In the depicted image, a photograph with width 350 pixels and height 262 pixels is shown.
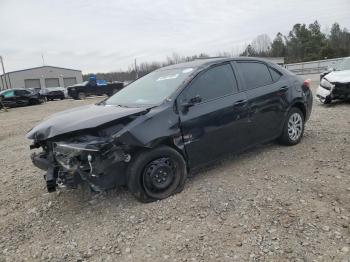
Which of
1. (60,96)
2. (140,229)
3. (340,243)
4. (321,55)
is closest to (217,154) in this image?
(140,229)

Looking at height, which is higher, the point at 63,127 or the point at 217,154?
the point at 63,127

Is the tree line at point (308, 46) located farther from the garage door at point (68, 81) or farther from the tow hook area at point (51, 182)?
the tow hook area at point (51, 182)

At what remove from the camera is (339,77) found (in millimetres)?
9445

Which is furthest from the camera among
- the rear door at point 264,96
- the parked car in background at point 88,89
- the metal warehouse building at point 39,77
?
the metal warehouse building at point 39,77

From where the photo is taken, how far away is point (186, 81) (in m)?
4.25

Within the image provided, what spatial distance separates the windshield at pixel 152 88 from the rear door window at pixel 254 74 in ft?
3.02

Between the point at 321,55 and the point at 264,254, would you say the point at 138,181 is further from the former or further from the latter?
the point at 321,55

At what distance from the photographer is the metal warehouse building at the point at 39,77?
54.5 m

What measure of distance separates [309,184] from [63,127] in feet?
9.70

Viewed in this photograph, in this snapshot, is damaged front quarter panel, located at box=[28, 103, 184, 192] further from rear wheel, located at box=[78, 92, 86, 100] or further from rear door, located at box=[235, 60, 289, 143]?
rear wheel, located at box=[78, 92, 86, 100]

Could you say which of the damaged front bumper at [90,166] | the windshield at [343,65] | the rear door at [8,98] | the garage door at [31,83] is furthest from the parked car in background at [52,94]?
the damaged front bumper at [90,166]

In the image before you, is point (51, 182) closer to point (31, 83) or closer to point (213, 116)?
point (213, 116)

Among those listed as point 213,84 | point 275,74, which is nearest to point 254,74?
point 275,74

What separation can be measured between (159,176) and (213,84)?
1495mm
